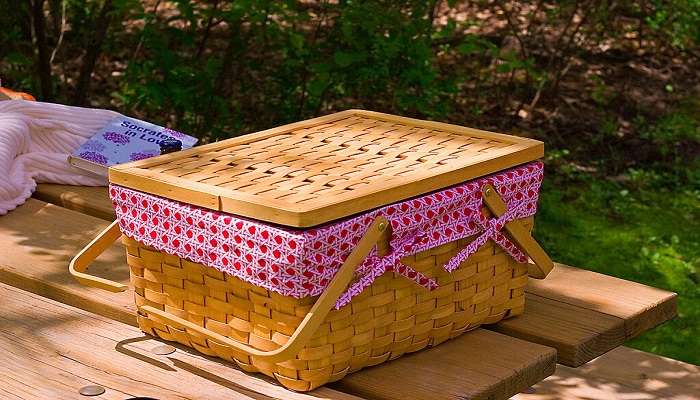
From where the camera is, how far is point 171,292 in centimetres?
217

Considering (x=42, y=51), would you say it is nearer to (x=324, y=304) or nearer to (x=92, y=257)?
(x=92, y=257)

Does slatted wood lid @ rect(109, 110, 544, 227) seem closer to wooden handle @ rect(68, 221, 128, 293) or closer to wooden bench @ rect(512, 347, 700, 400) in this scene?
wooden handle @ rect(68, 221, 128, 293)

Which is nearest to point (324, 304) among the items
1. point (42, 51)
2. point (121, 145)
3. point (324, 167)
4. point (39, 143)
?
point (324, 167)

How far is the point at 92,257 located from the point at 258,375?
0.47 metres

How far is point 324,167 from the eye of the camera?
2166 mm

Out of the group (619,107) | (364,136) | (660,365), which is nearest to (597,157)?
(619,107)

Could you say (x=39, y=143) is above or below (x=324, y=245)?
below

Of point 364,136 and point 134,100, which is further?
point 134,100

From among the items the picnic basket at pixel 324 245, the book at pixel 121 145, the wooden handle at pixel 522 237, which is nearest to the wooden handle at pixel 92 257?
the picnic basket at pixel 324 245

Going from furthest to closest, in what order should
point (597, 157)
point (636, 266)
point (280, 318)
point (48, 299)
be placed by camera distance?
point (597, 157) < point (636, 266) < point (48, 299) < point (280, 318)

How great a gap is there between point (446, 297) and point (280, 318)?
355 millimetres

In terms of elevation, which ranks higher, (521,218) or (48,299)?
(521,218)

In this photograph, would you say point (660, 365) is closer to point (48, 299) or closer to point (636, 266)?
point (48, 299)

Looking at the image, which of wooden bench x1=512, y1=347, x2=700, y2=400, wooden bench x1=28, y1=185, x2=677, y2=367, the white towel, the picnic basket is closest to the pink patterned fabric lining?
the picnic basket
